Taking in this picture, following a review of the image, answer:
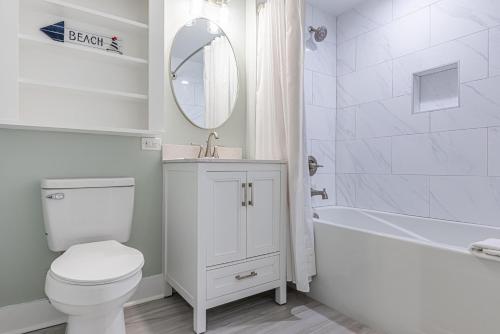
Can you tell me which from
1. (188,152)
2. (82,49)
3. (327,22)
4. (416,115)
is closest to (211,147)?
(188,152)

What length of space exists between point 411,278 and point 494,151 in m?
1.06

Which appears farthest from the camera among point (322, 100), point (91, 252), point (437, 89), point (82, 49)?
point (322, 100)

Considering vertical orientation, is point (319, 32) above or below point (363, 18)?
below

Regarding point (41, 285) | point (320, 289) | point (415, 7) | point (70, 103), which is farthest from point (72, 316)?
point (415, 7)

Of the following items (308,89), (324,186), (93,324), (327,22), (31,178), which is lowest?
(93,324)

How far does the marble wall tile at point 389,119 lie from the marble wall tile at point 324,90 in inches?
12.0

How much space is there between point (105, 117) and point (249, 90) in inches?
43.8

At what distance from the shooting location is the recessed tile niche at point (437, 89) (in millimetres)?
2031

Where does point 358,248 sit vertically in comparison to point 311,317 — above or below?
above

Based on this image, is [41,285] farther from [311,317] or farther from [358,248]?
[358,248]

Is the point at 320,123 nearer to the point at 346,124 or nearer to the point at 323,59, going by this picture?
the point at 346,124

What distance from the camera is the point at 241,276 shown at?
1.70 metres

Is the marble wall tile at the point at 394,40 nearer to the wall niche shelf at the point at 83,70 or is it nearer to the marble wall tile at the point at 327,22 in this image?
the marble wall tile at the point at 327,22

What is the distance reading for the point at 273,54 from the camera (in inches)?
80.4
